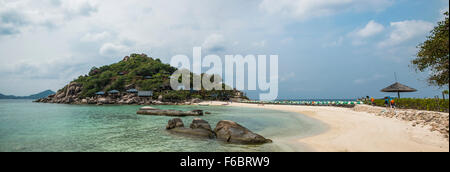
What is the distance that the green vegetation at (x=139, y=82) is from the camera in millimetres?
71438

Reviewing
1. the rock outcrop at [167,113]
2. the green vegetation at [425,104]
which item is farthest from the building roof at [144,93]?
the green vegetation at [425,104]

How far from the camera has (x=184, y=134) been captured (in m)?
11.8

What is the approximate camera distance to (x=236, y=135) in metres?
9.91

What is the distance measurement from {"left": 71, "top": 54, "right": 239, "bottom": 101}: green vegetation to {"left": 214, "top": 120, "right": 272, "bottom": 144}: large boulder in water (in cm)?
5794

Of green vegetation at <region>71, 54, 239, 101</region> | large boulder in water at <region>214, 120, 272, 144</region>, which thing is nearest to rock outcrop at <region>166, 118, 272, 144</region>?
large boulder in water at <region>214, 120, 272, 144</region>

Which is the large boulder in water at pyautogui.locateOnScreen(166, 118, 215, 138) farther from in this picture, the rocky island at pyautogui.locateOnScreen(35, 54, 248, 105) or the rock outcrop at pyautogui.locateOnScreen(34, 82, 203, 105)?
the rocky island at pyautogui.locateOnScreen(35, 54, 248, 105)

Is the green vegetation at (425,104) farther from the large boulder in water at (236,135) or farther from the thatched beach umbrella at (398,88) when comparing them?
the large boulder in water at (236,135)

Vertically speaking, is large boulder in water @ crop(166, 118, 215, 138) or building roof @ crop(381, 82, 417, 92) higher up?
building roof @ crop(381, 82, 417, 92)

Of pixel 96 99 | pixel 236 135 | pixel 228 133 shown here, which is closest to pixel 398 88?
pixel 236 135

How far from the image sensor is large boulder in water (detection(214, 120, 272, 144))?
9469mm

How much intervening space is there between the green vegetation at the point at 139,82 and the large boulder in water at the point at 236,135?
190ft

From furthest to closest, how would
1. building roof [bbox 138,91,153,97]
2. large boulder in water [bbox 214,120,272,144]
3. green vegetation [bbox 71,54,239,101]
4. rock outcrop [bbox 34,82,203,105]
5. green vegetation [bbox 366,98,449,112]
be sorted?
1. green vegetation [bbox 71,54,239,101]
2. building roof [bbox 138,91,153,97]
3. rock outcrop [bbox 34,82,203,105]
4. green vegetation [bbox 366,98,449,112]
5. large boulder in water [bbox 214,120,272,144]
